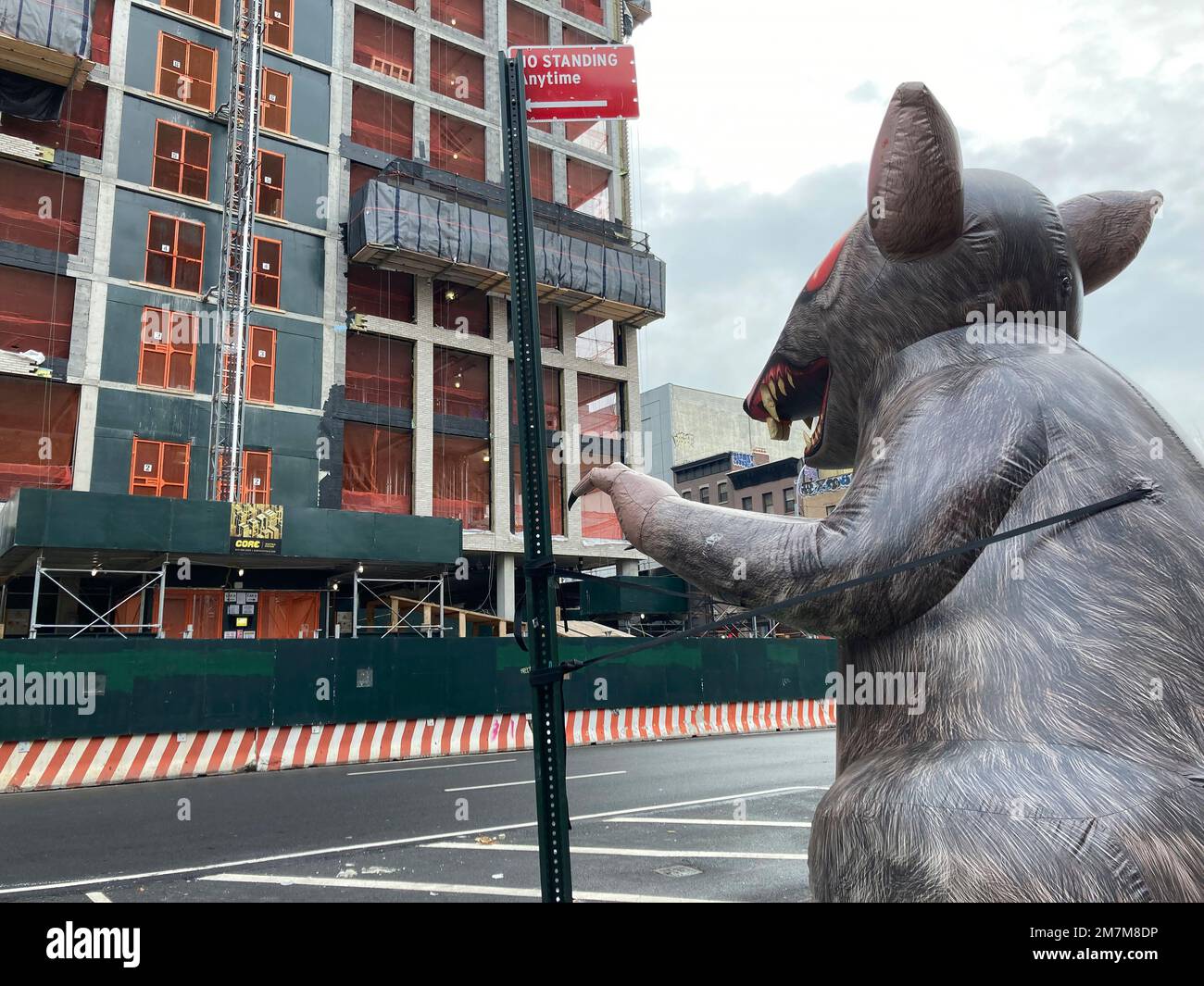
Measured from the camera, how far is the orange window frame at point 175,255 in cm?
2283

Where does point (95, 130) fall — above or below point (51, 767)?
above

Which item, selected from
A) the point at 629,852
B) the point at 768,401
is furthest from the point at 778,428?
the point at 629,852

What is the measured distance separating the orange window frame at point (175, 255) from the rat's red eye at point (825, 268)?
80.4 ft

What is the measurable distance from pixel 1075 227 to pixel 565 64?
141cm

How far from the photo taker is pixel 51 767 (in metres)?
11.2

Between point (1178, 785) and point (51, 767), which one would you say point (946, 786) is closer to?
point (1178, 785)

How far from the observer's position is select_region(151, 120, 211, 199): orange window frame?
76.7 feet

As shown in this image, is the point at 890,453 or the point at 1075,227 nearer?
the point at 890,453

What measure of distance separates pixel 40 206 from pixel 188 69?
5.96 metres

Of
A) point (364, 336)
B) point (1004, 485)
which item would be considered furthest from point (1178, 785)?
point (364, 336)

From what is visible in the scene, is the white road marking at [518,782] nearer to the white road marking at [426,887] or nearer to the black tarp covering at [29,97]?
the white road marking at [426,887]

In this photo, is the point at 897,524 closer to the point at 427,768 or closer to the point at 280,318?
the point at 427,768

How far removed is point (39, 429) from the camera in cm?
2122
